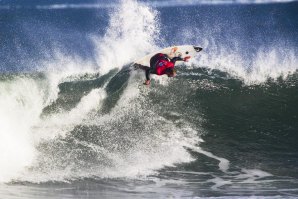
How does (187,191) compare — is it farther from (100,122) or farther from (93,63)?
(93,63)

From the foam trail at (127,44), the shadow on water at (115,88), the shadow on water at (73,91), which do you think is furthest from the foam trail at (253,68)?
the shadow on water at (73,91)

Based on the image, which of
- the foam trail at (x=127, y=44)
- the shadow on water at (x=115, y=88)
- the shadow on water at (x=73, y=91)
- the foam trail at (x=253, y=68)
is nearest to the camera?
the shadow on water at (x=115, y=88)

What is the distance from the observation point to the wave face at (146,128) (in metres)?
10.8

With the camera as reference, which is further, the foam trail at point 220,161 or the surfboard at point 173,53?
the surfboard at point 173,53

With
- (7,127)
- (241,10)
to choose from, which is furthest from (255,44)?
(7,127)

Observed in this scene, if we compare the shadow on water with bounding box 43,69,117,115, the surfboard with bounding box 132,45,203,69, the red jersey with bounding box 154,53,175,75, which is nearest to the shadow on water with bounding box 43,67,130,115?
the shadow on water with bounding box 43,69,117,115

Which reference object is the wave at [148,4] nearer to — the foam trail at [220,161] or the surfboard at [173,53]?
the surfboard at [173,53]

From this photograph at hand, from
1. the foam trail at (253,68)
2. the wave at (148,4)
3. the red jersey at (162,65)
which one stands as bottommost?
the red jersey at (162,65)

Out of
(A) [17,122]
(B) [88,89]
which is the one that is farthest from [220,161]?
(A) [17,122]

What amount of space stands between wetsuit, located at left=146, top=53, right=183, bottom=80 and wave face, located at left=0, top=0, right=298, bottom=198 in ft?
3.96

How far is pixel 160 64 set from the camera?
41.2 ft

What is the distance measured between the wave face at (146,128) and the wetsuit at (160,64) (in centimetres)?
121

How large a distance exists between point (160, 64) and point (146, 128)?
1.70 meters

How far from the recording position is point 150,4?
32969 millimetres
